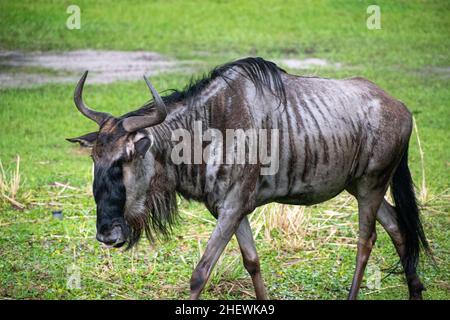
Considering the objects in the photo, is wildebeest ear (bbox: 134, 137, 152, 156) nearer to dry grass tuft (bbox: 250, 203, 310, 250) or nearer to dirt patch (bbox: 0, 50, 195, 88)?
dry grass tuft (bbox: 250, 203, 310, 250)

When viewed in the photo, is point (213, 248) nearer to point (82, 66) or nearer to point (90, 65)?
point (82, 66)

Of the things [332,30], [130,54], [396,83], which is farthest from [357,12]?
[130,54]

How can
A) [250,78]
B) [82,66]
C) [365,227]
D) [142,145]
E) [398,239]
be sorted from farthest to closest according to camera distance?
[82,66] < [398,239] < [365,227] < [250,78] < [142,145]

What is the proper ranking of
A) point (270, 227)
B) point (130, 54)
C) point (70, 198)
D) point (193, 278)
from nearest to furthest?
point (193, 278)
point (270, 227)
point (70, 198)
point (130, 54)

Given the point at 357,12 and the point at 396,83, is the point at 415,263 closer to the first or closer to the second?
the point at 396,83

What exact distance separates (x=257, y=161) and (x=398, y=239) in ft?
5.33

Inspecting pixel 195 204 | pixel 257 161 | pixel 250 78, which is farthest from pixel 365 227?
pixel 195 204

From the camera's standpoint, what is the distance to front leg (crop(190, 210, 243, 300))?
6785 millimetres

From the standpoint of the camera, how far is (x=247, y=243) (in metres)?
7.34

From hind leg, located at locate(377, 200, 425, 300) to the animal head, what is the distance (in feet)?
7.45

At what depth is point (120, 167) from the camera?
661 cm

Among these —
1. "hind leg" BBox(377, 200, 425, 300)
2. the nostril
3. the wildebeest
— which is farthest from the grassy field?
the nostril

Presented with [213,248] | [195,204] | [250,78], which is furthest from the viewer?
[195,204]

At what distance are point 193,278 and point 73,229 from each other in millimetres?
3025
